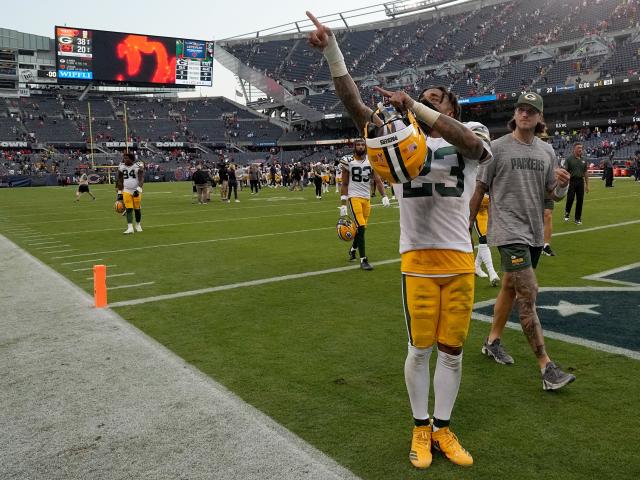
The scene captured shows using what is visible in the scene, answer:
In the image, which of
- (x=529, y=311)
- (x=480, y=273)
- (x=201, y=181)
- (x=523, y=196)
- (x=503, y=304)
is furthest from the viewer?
(x=201, y=181)

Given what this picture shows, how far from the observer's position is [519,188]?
423 centimetres

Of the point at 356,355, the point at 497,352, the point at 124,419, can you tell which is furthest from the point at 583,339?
the point at 124,419

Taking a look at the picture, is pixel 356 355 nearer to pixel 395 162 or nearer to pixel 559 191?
pixel 559 191

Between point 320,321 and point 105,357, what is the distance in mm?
2053

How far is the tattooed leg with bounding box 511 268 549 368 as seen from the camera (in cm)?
409

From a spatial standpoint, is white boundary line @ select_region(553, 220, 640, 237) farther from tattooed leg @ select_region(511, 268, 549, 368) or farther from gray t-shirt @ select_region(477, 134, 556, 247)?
tattooed leg @ select_region(511, 268, 549, 368)

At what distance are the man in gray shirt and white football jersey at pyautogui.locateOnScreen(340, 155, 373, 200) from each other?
484 centimetres

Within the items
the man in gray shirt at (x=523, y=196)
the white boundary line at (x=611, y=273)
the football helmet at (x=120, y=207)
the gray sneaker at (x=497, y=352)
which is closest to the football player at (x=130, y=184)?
the football helmet at (x=120, y=207)

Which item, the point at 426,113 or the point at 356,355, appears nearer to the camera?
the point at 426,113

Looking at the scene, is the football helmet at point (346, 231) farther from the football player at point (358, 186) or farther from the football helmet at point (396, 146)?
the football helmet at point (396, 146)

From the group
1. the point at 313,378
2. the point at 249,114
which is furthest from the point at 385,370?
the point at 249,114

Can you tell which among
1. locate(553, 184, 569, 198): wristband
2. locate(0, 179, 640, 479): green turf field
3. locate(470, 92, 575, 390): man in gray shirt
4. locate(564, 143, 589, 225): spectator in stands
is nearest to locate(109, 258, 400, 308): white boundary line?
locate(0, 179, 640, 479): green turf field

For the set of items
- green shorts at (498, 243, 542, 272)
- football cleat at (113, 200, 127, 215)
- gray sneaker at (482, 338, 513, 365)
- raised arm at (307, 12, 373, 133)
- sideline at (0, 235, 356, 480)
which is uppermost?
raised arm at (307, 12, 373, 133)

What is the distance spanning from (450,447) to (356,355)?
169 centimetres
